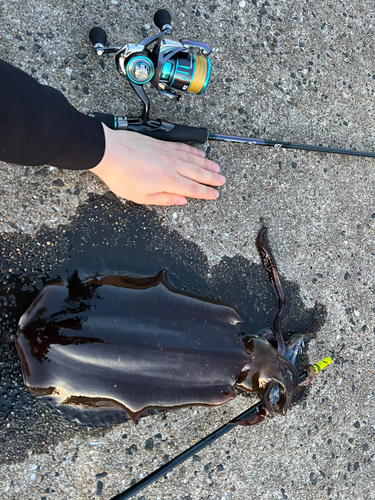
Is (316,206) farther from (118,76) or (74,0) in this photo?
(74,0)

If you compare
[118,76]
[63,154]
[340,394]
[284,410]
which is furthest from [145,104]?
[340,394]

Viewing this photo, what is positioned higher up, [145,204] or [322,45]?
[322,45]

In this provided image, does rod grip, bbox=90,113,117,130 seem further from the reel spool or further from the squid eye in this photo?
the squid eye

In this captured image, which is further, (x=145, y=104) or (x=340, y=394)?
(x=340, y=394)

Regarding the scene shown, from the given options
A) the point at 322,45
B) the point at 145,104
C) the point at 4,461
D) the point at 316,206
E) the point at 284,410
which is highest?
the point at 322,45

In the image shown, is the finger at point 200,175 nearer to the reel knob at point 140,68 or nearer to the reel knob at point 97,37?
the reel knob at point 140,68

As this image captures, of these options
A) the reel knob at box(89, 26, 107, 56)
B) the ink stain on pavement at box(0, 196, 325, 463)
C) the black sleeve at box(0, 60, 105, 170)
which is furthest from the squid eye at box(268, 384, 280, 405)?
the reel knob at box(89, 26, 107, 56)

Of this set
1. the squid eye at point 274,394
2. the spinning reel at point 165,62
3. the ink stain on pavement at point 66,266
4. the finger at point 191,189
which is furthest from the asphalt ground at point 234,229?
the spinning reel at point 165,62
